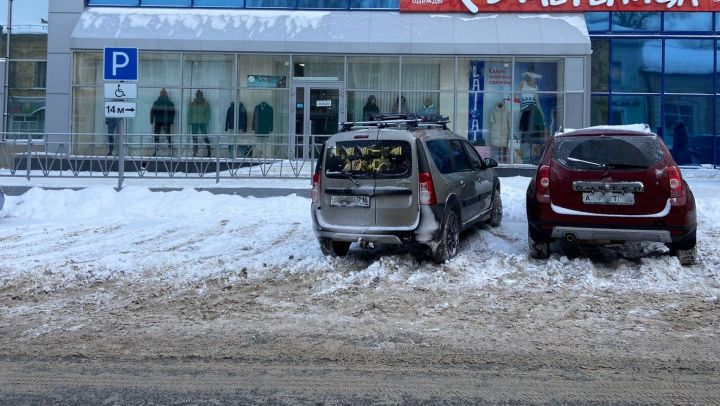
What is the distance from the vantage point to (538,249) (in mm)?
8883

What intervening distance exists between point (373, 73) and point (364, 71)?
0.28 meters

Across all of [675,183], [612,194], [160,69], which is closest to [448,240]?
[612,194]

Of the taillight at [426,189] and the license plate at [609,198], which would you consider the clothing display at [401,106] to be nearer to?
the taillight at [426,189]

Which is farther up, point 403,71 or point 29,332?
point 403,71

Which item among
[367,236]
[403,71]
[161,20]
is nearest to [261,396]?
[367,236]

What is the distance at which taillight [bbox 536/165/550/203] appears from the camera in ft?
28.0

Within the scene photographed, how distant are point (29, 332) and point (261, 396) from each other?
272 centimetres

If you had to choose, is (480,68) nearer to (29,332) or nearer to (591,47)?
(591,47)

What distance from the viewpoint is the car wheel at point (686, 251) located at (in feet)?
27.1

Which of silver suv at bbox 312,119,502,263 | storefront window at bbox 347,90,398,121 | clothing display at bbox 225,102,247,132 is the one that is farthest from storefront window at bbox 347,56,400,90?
silver suv at bbox 312,119,502,263

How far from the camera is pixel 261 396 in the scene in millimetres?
4840

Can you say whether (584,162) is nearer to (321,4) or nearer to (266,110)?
(266,110)

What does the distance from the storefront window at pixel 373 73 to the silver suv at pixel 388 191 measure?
487 inches

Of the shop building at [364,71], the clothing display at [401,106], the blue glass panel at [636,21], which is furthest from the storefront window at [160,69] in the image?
the blue glass panel at [636,21]
